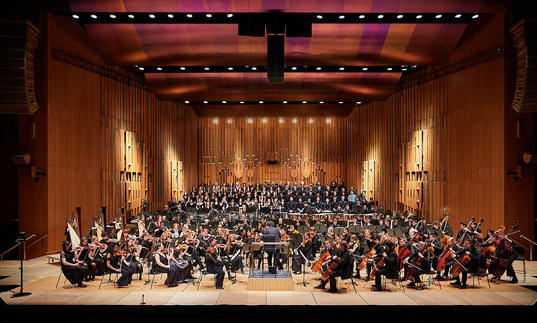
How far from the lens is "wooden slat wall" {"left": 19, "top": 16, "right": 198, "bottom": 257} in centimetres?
1194

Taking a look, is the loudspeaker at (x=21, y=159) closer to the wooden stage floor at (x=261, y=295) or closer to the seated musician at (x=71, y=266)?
the wooden stage floor at (x=261, y=295)

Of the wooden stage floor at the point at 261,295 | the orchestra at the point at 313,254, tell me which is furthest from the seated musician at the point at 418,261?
the wooden stage floor at the point at 261,295

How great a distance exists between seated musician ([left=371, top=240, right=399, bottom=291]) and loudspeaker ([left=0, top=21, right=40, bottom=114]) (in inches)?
336

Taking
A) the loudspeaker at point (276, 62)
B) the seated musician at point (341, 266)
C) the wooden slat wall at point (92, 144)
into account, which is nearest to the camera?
the seated musician at point (341, 266)

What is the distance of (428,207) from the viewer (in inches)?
590

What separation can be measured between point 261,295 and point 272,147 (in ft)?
54.2

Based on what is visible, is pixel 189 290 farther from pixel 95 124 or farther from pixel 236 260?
pixel 95 124

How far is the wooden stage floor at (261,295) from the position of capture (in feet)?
24.4

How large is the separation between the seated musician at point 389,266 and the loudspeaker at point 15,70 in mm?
8544

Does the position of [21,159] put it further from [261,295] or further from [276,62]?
[261,295]

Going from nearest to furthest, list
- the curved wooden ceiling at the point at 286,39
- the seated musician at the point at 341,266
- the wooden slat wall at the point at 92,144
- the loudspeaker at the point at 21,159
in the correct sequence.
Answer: the seated musician at the point at 341,266 < the curved wooden ceiling at the point at 286,39 < the loudspeaker at the point at 21,159 < the wooden slat wall at the point at 92,144

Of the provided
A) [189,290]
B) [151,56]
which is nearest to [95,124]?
[151,56]
